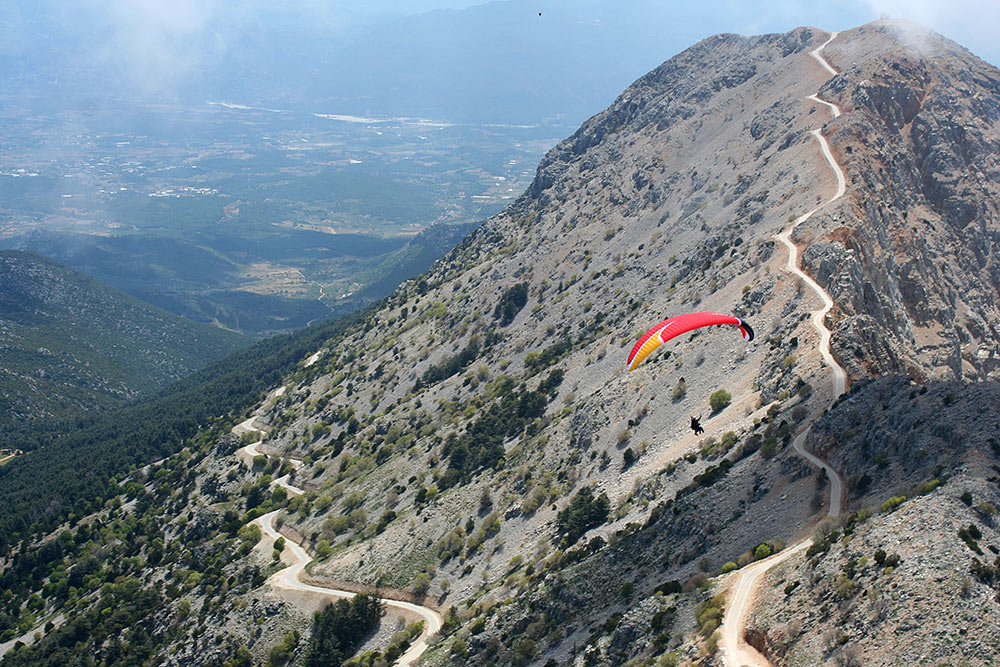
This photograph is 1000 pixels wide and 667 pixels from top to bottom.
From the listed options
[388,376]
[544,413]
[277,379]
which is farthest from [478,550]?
[277,379]

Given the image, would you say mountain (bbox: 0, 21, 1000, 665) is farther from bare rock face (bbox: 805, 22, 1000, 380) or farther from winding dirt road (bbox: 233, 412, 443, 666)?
winding dirt road (bbox: 233, 412, 443, 666)

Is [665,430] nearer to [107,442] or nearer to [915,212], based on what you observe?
[915,212]

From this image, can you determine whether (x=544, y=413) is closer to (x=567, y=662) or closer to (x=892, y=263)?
(x=892, y=263)

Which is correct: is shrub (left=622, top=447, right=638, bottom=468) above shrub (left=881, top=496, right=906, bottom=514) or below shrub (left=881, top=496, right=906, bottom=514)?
below

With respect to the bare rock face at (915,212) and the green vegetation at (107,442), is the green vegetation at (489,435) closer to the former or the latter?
the bare rock face at (915,212)

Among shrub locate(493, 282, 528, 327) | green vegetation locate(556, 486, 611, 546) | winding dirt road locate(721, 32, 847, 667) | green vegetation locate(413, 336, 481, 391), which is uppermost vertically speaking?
shrub locate(493, 282, 528, 327)

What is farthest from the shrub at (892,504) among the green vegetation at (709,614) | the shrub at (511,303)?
the shrub at (511,303)

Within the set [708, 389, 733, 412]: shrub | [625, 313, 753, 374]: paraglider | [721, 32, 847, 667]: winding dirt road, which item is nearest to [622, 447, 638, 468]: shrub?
[708, 389, 733, 412]: shrub
